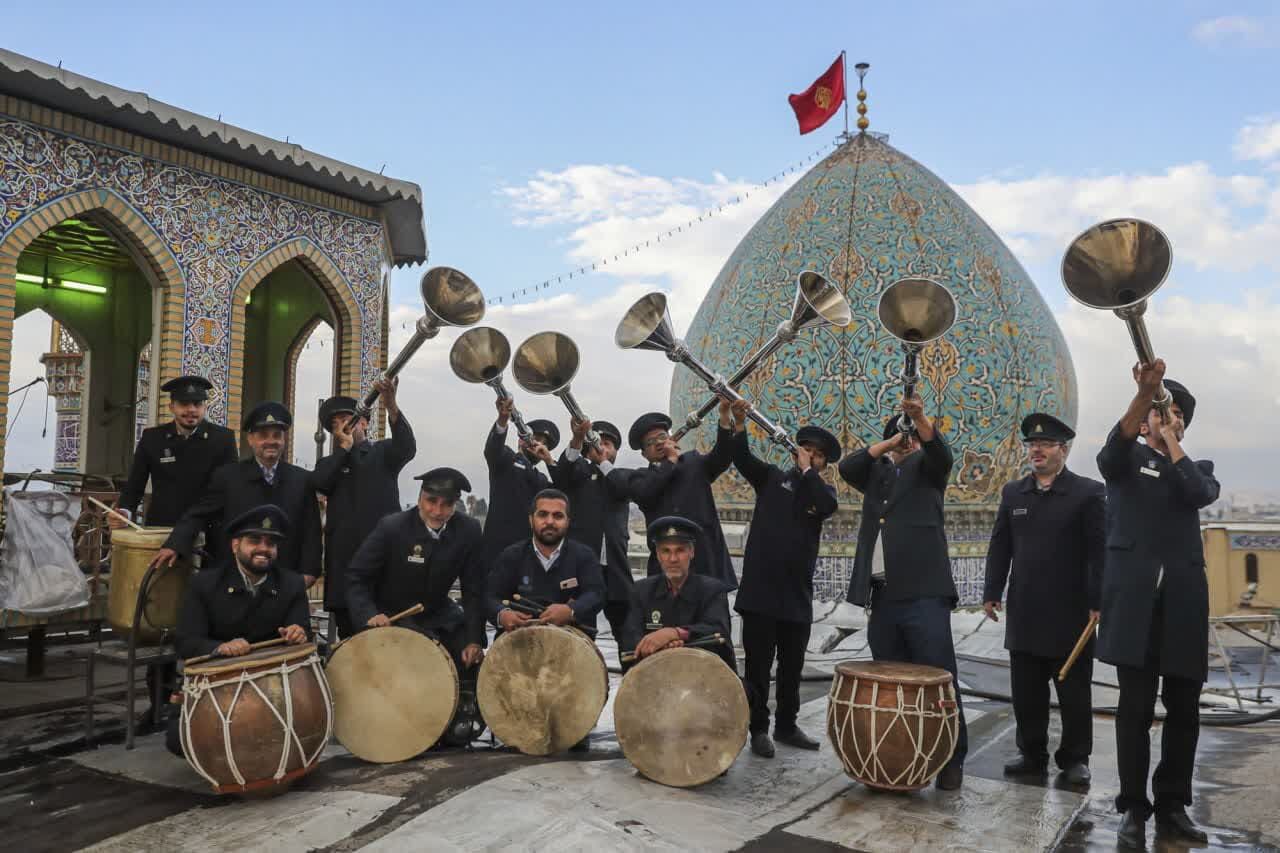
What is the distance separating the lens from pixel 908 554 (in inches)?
184

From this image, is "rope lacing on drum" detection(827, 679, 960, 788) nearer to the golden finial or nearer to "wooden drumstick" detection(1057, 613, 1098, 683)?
"wooden drumstick" detection(1057, 613, 1098, 683)

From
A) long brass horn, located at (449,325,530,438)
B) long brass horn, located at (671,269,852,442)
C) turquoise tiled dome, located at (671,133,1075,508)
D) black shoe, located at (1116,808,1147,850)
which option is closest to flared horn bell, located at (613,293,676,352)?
long brass horn, located at (671,269,852,442)

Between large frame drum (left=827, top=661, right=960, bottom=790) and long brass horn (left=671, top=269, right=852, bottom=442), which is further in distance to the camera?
long brass horn (left=671, top=269, right=852, bottom=442)

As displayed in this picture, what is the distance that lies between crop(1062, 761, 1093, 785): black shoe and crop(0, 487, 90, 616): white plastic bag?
6128 mm

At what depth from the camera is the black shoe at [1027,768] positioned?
4684 millimetres

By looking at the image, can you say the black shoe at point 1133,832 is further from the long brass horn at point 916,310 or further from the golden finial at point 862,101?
the golden finial at point 862,101

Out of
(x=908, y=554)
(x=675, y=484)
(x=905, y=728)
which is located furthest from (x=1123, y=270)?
(x=675, y=484)

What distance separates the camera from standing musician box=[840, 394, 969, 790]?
462 cm

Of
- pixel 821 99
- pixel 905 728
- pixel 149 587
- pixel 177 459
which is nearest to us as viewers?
pixel 905 728

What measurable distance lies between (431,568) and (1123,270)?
142 inches

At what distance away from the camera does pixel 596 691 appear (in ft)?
14.8

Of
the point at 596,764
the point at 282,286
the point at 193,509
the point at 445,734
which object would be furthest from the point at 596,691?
the point at 282,286

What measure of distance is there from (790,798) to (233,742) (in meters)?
2.39

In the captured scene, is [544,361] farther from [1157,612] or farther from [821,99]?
[821,99]
